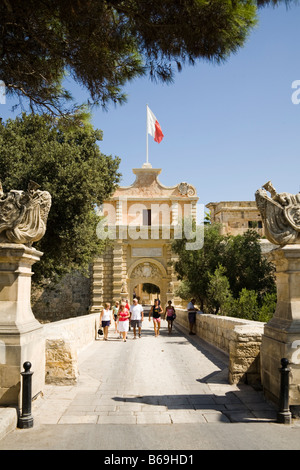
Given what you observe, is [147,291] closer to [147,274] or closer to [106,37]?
[147,274]

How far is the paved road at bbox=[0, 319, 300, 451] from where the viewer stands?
414cm

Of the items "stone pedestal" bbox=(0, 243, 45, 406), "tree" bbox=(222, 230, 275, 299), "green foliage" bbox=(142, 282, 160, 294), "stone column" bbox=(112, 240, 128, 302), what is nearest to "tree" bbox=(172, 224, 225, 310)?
"tree" bbox=(222, 230, 275, 299)

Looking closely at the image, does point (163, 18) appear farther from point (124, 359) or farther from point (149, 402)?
point (124, 359)

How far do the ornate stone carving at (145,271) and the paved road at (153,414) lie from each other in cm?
1996

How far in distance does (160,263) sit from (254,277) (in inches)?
490

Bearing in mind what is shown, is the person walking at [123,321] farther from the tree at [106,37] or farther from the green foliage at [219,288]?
the tree at [106,37]

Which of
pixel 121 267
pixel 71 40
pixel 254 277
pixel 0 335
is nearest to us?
pixel 0 335

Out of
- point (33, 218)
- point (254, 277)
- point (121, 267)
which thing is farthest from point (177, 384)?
point (121, 267)

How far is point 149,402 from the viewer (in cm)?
571

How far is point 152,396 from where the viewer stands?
6043 mm

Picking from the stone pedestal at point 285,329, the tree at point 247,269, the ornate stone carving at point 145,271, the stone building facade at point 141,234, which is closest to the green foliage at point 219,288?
the tree at point 247,269

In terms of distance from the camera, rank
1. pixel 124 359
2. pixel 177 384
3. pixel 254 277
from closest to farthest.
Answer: pixel 177 384 → pixel 124 359 → pixel 254 277

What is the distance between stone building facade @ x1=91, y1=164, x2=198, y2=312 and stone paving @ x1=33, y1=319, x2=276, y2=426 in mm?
18083

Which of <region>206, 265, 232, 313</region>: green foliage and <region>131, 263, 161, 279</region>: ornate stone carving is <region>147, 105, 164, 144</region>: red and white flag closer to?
<region>131, 263, 161, 279</region>: ornate stone carving
